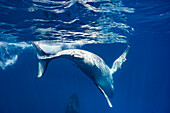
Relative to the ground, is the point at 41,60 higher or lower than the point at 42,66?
higher

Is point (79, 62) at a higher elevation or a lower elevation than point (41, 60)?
lower

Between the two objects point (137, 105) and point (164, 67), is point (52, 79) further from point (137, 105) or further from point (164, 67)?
point (164, 67)

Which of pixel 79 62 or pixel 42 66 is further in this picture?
pixel 79 62

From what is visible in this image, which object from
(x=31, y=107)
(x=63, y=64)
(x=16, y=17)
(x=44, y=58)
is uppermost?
(x=16, y=17)

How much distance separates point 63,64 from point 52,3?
4332 centimetres

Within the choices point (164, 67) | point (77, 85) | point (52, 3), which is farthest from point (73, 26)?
point (164, 67)

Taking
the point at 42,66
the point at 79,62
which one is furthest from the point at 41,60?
the point at 79,62

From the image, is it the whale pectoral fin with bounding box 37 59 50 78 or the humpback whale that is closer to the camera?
the humpback whale

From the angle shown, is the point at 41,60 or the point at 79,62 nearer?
the point at 41,60

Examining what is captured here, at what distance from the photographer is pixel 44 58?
17.2 ft

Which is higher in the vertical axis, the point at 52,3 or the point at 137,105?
the point at 52,3

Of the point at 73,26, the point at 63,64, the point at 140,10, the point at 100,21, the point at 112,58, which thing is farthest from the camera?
the point at 63,64

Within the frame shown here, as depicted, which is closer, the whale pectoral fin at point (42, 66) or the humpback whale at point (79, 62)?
the humpback whale at point (79, 62)

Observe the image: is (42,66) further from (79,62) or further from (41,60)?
(79,62)
